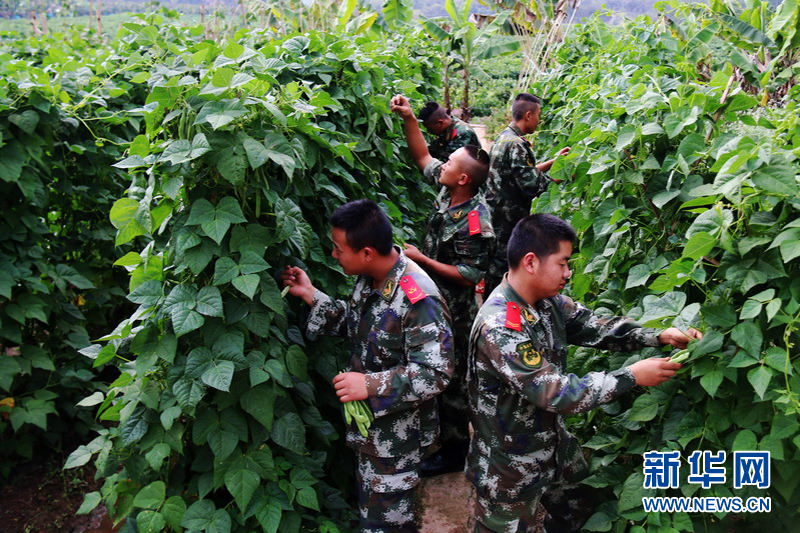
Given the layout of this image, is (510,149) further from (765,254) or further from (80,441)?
(80,441)

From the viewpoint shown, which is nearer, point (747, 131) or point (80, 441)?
point (747, 131)

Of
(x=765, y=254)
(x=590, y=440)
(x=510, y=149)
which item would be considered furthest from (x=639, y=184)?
(x=510, y=149)

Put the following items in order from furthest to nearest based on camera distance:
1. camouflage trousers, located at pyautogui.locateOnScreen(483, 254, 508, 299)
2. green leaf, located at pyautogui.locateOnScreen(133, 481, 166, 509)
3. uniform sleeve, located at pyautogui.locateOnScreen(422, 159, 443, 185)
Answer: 1. camouflage trousers, located at pyautogui.locateOnScreen(483, 254, 508, 299)
2. uniform sleeve, located at pyautogui.locateOnScreen(422, 159, 443, 185)
3. green leaf, located at pyautogui.locateOnScreen(133, 481, 166, 509)

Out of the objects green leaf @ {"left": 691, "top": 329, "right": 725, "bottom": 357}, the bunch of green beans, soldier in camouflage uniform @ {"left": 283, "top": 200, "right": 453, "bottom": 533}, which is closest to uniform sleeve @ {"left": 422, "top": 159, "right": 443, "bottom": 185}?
soldier in camouflage uniform @ {"left": 283, "top": 200, "right": 453, "bottom": 533}

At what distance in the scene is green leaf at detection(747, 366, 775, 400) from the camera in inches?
73.8

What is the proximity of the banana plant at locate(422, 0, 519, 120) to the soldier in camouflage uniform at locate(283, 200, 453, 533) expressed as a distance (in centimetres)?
650

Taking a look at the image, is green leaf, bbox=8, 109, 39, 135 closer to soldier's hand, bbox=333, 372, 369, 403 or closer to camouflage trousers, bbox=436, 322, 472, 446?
soldier's hand, bbox=333, 372, 369, 403

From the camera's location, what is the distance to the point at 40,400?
3.69 meters


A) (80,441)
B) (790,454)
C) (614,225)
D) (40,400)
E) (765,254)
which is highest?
(765,254)

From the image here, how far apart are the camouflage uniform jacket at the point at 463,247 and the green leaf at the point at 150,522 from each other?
75.8 inches

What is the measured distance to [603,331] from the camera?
256 centimetres

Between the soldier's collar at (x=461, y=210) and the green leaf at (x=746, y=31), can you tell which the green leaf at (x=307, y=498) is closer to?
the soldier's collar at (x=461, y=210)

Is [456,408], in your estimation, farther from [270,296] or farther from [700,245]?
[700,245]

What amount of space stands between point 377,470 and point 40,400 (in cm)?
224
